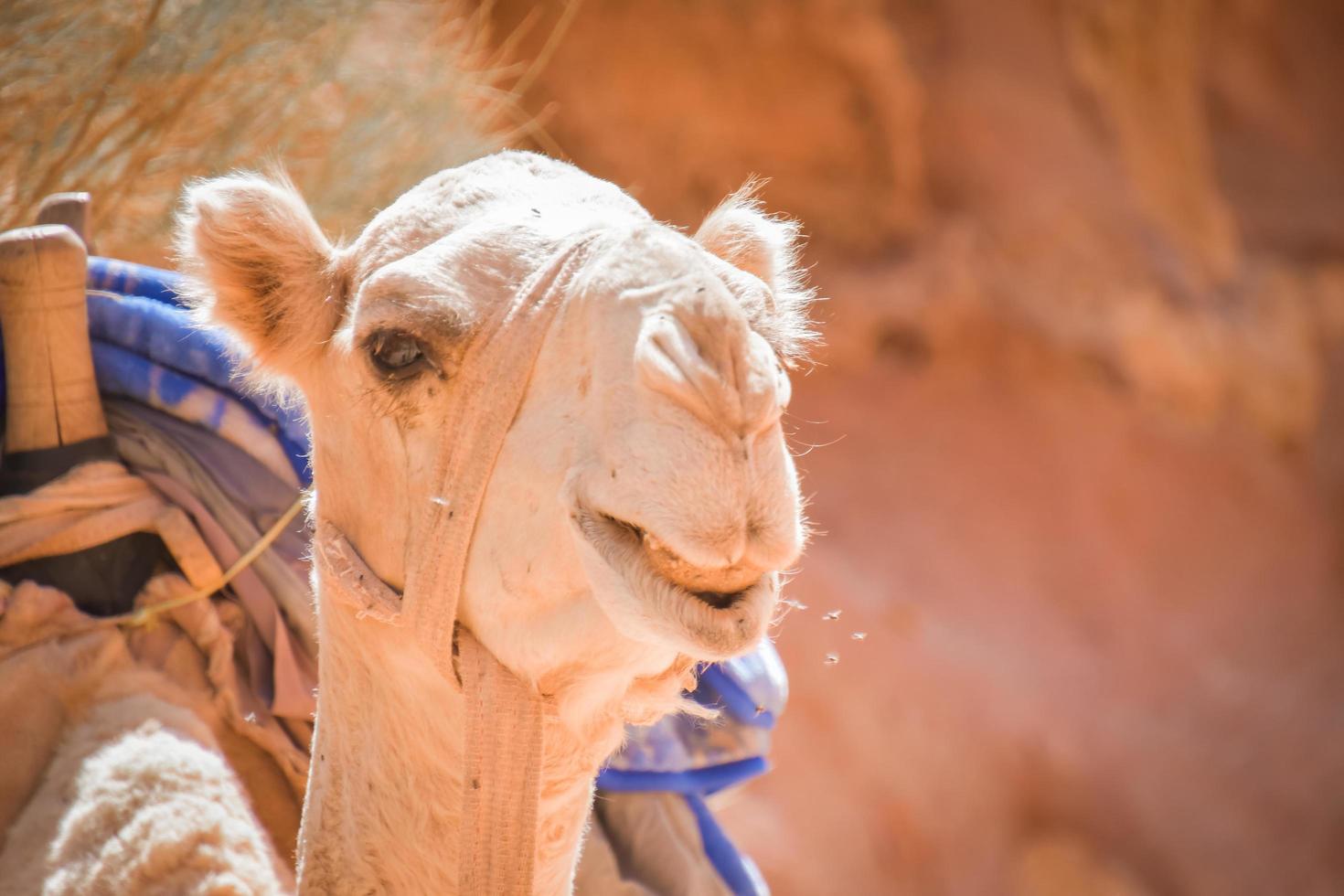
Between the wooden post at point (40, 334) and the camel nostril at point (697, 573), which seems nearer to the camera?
the camel nostril at point (697, 573)

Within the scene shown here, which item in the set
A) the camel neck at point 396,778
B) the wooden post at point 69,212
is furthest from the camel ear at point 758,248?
the wooden post at point 69,212

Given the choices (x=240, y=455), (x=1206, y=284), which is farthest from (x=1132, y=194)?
(x=240, y=455)

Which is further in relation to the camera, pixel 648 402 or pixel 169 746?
pixel 169 746

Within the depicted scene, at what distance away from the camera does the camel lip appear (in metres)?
1.43

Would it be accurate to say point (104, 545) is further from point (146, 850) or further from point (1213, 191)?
point (1213, 191)

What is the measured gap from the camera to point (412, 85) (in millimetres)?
4957

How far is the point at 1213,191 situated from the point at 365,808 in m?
9.48

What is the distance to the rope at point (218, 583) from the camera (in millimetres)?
2439

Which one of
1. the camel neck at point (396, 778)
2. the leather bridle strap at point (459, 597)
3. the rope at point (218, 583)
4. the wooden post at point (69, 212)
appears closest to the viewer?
the leather bridle strap at point (459, 597)

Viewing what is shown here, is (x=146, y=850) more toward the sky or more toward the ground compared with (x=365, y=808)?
more toward the ground

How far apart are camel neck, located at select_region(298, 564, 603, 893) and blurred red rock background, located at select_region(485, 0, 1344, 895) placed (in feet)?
19.2

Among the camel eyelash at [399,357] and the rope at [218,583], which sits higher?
the camel eyelash at [399,357]

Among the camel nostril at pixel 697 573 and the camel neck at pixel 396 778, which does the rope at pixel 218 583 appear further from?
the camel nostril at pixel 697 573

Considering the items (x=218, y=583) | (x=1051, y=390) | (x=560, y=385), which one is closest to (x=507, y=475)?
(x=560, y=385)
